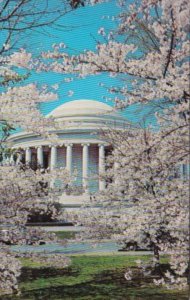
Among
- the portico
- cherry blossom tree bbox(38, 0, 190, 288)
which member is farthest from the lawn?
the portico

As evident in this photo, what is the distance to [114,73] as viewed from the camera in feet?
14.6

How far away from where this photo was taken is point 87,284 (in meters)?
7.95

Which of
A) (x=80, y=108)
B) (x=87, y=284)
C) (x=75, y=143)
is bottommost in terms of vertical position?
(x=87, y=284)

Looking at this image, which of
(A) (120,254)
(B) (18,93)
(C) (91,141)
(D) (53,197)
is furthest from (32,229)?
(C) (91,141)

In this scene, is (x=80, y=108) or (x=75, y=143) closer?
(x=80, y=108)

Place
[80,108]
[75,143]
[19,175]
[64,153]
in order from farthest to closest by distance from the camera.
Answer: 1. [64,153]
2. [75,143]
3. [80,108]
4. [19,175]

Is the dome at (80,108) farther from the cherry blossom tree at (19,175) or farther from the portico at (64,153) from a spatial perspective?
the cherry blossom tree at (19,175)

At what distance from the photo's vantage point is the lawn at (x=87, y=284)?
671 centimetres

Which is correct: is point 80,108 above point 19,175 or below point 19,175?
above

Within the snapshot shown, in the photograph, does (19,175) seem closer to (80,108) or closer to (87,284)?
(87,284)

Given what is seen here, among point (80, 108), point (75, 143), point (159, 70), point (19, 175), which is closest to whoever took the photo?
point (159, 70)

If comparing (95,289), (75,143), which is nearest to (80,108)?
(75,143)

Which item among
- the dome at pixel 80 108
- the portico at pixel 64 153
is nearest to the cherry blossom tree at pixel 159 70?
the dome at pixel 80 108

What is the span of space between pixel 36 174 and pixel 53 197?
53 cm
